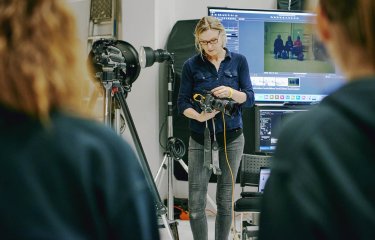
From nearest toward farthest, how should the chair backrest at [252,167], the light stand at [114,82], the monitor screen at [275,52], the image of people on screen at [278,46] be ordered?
the light stand at [114,82] < the chair backrest at [252,167] < the monitor screen at [275,52] < the image of people on screen at [278,46]

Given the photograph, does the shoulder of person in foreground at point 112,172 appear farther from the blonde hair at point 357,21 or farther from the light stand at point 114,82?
the light stand at point 114,82

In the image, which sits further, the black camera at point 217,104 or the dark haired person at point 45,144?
the black camera at point 217,104

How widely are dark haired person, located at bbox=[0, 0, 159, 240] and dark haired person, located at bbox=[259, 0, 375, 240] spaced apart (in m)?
0.24

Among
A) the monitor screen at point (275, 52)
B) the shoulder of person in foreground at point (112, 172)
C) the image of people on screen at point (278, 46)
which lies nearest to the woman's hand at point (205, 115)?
the monitor screen at point (275, 52)

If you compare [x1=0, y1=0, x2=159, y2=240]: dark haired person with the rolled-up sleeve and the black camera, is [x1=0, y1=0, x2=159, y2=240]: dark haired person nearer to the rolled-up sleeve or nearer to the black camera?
the black camera

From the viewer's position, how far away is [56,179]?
0.61m

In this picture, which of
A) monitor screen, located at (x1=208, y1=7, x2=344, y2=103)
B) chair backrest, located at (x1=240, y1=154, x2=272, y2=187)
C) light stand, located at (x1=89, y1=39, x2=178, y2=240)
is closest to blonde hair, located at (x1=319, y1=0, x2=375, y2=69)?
light stand, located at (x1=89, y1=39, x2=178, y2=240)

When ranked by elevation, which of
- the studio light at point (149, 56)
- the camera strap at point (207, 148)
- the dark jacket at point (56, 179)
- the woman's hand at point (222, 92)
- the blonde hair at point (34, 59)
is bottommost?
the camera strap at point (207, 148)

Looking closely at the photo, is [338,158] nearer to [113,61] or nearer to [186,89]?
[113,61]

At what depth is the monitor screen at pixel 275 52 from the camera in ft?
12.8

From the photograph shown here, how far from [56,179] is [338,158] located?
366 millimetres

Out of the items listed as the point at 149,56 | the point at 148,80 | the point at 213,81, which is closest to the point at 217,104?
the point at 213,81

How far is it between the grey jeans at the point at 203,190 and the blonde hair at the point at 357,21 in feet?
7.07

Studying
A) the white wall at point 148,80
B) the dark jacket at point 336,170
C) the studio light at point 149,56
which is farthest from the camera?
the white wall at point 148,80
